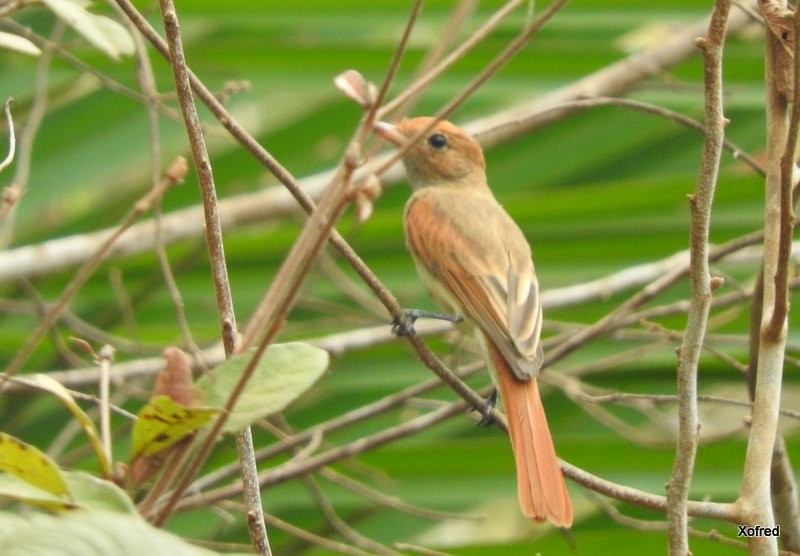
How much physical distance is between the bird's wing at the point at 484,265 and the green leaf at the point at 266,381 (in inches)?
71.0

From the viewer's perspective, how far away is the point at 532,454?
114 inches

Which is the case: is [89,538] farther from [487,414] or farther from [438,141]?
[438,141]

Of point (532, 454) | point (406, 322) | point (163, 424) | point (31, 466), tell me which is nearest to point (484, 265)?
point (406, 322)

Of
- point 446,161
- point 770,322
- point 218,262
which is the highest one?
point 446,161

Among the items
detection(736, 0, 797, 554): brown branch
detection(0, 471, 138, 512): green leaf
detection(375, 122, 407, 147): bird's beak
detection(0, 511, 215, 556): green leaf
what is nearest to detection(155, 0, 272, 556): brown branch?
detection(0, 471, 138, 512): green leaf

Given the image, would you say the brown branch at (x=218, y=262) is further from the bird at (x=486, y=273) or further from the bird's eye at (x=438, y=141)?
the bird's eye at (x=438, y=141)

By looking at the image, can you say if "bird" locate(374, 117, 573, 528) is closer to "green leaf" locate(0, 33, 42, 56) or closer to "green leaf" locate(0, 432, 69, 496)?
"green leaf" locate(0, 33, 42, 56)

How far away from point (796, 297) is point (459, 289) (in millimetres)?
1333

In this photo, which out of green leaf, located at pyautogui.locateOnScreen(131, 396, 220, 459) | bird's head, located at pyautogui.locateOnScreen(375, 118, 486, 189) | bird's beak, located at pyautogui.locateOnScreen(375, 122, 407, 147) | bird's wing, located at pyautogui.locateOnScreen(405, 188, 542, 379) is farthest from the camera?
bird's head, located at pyautogui.locateOnScreen(375, 118, 486, 189)

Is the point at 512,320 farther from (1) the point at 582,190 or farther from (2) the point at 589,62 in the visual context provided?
(2) the point at 589,62

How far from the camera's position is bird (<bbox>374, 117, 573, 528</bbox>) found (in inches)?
113

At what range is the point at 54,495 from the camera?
1.39 metres

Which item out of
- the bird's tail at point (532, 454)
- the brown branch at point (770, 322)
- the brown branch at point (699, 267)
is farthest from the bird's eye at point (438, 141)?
the brown branch at point (699, 267)

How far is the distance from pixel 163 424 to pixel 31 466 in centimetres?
16
